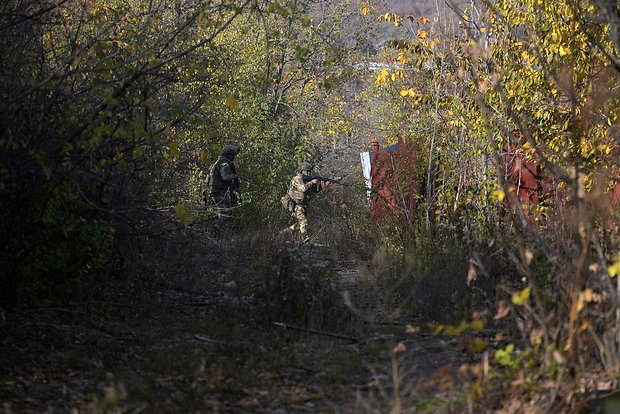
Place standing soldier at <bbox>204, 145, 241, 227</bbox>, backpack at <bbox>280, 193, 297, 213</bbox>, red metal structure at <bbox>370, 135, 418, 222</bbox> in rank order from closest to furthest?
red metal structure at <bbox>370, 135, 418, 222</bbox> < standing soldier at <bbox>204, 145, 241, 227</bbox> < backpack at <bbox>280, 193, 297, 213</bbox>

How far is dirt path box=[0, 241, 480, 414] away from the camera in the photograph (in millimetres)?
5703

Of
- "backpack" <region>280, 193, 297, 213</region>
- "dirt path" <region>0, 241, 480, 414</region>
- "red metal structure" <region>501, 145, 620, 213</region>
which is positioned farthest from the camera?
"backpack" <region>280, 193, 297, 213</region>

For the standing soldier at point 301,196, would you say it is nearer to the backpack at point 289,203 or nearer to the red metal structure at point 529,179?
the backpack at point 289,203

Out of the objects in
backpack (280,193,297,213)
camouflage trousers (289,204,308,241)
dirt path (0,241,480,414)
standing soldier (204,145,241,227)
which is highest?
standing soldier (204,145,241,227)

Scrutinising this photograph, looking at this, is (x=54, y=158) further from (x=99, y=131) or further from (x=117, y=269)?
(x=117, y=269)

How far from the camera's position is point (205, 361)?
6297 mm

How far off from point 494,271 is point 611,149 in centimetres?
185

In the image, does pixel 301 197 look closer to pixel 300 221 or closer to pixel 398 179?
pixel 300 221

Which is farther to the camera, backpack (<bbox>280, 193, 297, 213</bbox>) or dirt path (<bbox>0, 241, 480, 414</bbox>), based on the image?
backpack (<bbox>280, 193, 297, 213</bbox>)

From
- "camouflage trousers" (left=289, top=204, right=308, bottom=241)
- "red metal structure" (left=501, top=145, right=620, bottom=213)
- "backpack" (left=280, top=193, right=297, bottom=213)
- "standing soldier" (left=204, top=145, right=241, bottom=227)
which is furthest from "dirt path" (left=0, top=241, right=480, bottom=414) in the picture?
"backpack" (left=280, top=193, right=297, bottom=213)

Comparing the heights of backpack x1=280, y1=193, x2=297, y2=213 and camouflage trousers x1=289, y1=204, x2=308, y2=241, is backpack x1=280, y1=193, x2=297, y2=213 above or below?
above

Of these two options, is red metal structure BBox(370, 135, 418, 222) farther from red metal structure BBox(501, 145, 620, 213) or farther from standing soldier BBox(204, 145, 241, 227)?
standing soldier BBox(204, 145, 241, 227)

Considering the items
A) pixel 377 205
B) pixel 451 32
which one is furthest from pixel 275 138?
pixel 451 32

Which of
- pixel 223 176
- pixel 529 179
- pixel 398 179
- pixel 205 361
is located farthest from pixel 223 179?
pixel 205 361
